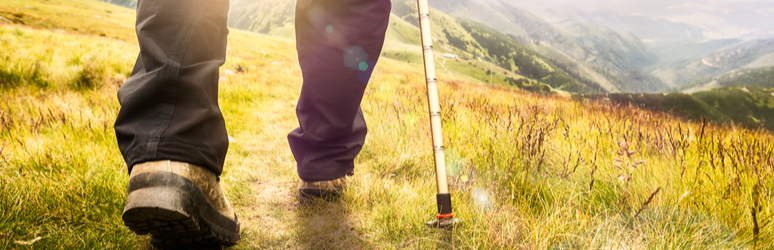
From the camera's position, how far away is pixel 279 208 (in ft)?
6.66

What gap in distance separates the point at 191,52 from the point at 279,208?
3.50 feet

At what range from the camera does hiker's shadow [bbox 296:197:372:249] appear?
5.28ft

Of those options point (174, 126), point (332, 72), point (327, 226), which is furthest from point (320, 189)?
point (174, 126)

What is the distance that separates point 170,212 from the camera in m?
1.15

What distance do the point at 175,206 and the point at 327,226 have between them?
2.55 feet

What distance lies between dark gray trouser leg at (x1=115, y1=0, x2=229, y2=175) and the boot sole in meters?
0.11

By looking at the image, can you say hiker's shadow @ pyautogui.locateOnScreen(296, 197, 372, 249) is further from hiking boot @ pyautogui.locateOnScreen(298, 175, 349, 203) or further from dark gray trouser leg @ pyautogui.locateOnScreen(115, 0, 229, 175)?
dark gray trouser leg @ pyautogui.locateOnScreen(115, 0, 229, 175)

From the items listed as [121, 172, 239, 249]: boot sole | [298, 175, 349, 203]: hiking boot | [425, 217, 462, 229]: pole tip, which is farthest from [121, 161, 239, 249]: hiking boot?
[425, 217, 462, 229]: pole tip

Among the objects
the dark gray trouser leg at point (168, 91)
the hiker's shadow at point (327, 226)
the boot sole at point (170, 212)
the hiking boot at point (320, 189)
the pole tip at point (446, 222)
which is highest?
the dark gray trouser leg at point (168, 91)

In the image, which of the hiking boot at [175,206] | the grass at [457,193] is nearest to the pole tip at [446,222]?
the grass at [457,193]

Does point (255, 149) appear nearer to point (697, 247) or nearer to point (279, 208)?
point (279, 208)

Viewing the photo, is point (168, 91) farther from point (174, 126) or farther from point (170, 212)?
point (170, 212)

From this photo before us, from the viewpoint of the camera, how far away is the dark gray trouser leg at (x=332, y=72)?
5.98 feet

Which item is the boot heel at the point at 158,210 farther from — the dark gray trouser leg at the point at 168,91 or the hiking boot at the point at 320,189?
the hiking boot at the point at 320,189
